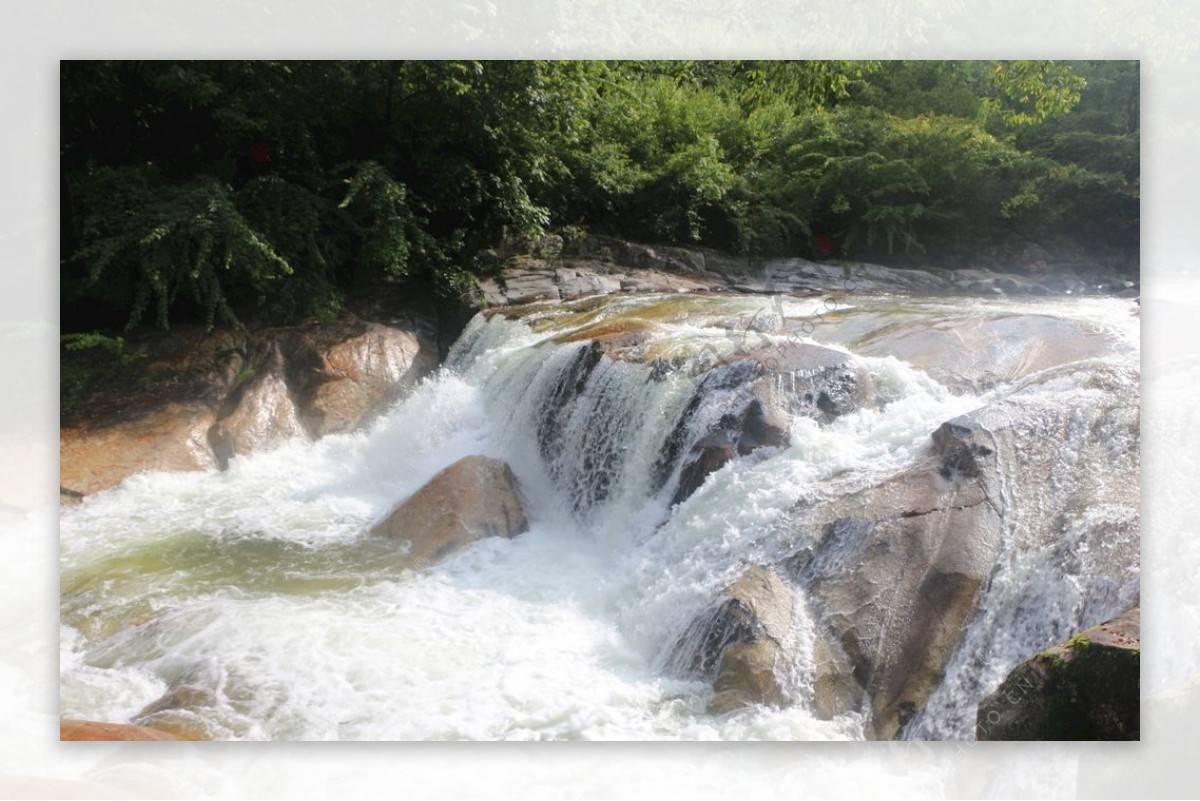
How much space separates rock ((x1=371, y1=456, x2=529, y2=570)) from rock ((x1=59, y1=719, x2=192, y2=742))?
45.8 inches

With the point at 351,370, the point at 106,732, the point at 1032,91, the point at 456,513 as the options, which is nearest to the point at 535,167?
the point at 351,370

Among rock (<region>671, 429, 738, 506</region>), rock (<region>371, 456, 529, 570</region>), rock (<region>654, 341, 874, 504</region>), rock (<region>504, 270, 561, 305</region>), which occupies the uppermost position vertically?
rock (<region>504, 270, 561, 305</region>)

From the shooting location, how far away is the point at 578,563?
3.96 m

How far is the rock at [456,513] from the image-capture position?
13.5ft

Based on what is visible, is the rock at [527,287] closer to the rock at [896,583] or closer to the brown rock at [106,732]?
the rock at [896,583]

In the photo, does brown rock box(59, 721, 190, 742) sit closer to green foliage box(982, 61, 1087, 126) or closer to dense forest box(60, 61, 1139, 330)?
dense forest box(60, 61, 1139, 330)

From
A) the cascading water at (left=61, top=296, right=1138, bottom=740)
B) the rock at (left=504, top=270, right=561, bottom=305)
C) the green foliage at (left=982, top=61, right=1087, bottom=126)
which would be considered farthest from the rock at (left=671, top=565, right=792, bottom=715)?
the rock at (left=504, top=270, right=561, bottom=305)

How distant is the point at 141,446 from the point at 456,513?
171 centimetres

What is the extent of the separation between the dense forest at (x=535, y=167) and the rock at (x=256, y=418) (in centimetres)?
39

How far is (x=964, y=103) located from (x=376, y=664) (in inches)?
127

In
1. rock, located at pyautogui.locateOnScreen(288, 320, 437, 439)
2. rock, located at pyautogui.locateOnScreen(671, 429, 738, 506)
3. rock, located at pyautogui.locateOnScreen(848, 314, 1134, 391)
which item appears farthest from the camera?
rock, located at pyautogui.locateOnScreen(288, 320, 437, 439)

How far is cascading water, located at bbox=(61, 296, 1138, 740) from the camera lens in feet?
10.3

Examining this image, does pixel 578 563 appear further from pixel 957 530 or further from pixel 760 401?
pixel 957 530

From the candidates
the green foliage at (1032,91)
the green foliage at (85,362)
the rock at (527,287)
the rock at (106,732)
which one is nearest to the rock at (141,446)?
the green foliage at (85,362)
